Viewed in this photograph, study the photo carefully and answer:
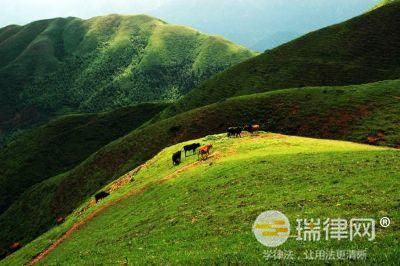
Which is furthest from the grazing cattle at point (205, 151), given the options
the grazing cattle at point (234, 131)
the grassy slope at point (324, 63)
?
the grassy slope at point (324, 63)

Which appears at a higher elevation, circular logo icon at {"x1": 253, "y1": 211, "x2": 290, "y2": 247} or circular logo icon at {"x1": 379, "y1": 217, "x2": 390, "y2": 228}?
circular logo icon at {"x1": 379, "y1": 217, "x2": 390, "y2": 228}

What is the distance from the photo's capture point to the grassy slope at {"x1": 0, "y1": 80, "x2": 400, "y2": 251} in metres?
69.2

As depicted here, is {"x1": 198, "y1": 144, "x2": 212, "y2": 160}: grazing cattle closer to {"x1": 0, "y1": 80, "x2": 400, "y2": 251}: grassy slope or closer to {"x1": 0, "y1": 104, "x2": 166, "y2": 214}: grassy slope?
{"x1": 0, "y1": 80, "x2": 400, "y2": 251}: grassy slope

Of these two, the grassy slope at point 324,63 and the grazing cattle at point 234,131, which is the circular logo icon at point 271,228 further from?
the grassy slope at point 324,63

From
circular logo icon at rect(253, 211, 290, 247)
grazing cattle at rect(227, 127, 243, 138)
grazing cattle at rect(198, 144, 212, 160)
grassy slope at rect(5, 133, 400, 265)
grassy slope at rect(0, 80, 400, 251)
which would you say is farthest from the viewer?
grassy slope at rect(0, 80, 400, 251)

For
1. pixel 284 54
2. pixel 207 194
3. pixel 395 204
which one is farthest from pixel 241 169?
pixel 284 54

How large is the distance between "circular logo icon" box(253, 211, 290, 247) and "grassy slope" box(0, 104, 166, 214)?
119442 mm

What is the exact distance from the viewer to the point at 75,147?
160750mm

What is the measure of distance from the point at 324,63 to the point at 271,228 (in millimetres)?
116401

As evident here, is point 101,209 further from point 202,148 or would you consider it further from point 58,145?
point 58,145

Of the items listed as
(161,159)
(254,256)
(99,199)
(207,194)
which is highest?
(254,256)

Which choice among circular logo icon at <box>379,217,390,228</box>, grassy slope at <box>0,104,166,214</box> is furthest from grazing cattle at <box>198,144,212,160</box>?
grassy slope at <box>0,104,166,214</box>

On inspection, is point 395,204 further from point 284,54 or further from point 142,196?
point 284,54

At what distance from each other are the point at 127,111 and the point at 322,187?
165898 millimetres
